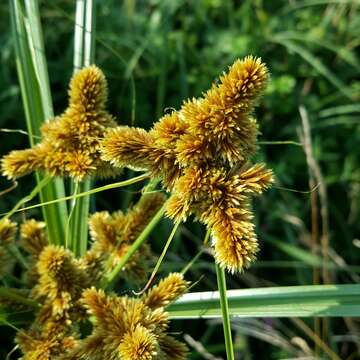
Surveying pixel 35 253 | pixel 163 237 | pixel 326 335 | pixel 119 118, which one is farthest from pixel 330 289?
pixel 119 118

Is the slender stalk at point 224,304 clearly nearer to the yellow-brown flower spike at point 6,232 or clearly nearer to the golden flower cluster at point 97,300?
the golden flower cluster at point 97,300

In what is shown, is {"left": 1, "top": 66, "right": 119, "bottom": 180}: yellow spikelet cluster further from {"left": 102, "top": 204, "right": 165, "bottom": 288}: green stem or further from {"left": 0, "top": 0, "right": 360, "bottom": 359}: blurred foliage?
{"left": 0, "top": 0, "right": 360, "bottom": 359}: blurred foliage

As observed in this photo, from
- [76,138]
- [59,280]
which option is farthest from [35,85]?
[59,280]

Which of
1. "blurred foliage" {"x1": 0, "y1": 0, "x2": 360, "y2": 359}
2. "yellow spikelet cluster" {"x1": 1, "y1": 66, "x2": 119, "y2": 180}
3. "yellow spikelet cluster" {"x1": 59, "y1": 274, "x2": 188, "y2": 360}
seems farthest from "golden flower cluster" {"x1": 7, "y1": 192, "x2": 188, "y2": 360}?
"blurred foliage" {"x1": 0, "y1": 0, "x2": 360, "y2": 359}

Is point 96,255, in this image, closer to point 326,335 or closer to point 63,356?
point 63,356

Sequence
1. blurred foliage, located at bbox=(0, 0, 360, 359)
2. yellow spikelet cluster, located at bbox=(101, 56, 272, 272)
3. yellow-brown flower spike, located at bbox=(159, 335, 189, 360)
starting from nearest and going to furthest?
yellow spikelet cluster, located at bbox=(101, 56, 272, 272), yellow-brown flower spike, located at bbox=(159, 335, 189, 360), blurred foliage, located at bbox=(0, 0, 360, 359)
